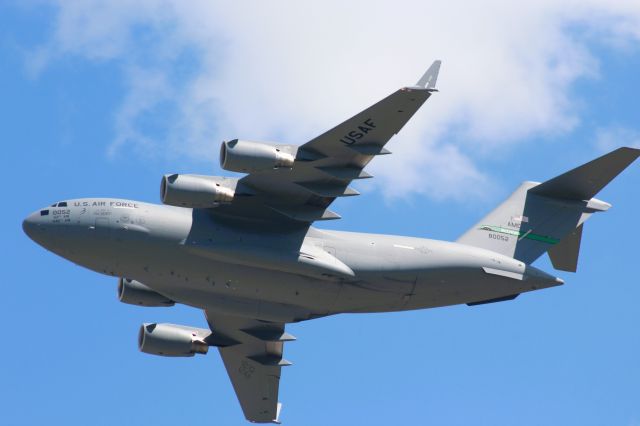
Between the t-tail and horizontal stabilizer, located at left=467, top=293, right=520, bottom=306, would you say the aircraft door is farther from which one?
horizontal stabilizer, located at left=467, top=293, right=520, bottom=306

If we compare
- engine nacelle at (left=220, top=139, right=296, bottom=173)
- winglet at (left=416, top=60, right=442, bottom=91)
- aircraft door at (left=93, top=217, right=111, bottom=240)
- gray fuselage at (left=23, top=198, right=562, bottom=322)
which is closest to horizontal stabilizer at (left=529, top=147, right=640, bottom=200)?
gray fuselage at (left=23, top=198, right=562, bottom=322)

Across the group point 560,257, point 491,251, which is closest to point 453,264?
point 491,251

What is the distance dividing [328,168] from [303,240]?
184cm

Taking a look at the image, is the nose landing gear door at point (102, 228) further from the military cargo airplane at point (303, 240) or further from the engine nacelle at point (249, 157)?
the engine nacelle at point (249, 157)

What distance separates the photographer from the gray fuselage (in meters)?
25.7

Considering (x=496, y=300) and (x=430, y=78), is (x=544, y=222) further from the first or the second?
(x=430, y=78)

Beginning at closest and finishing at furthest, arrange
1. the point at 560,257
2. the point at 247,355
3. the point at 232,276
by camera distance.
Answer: the point at 232,276
the point at 560,257
the point at 247,355

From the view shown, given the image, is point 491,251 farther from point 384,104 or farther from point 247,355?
point 247,355

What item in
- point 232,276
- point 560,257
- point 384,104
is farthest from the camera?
point 560,257

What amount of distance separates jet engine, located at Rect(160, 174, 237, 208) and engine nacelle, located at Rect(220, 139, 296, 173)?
0.76 m

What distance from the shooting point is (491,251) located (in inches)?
1095

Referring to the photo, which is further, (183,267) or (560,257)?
(560,257)

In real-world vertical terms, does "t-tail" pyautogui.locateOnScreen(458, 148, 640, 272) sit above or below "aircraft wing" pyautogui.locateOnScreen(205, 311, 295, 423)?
above

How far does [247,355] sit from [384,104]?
9154 mm
